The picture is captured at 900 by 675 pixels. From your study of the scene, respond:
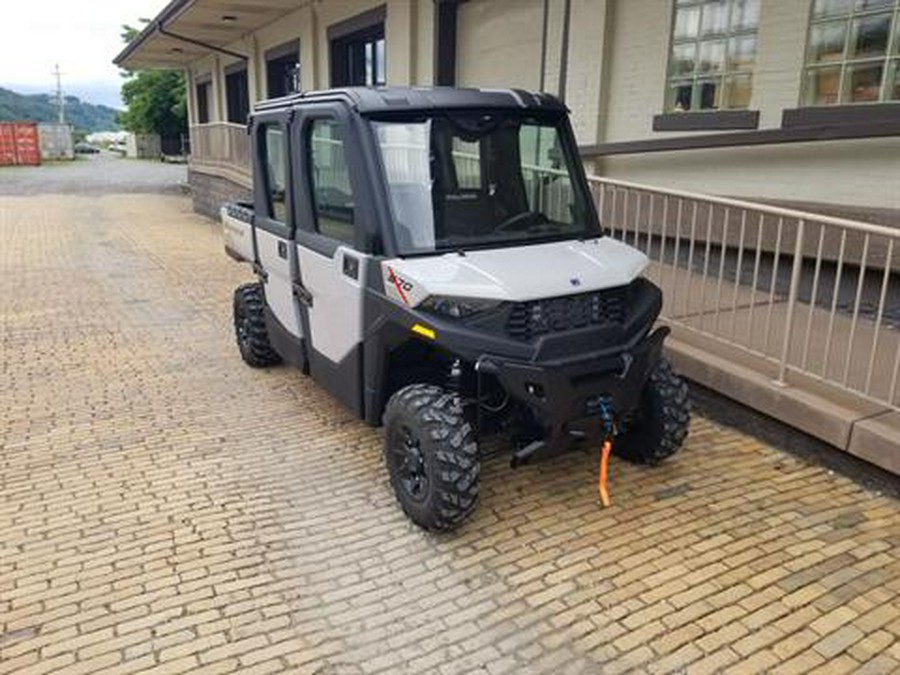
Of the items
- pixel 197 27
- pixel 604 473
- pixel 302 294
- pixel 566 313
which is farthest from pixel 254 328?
pixel 197 27

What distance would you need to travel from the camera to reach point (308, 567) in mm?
3186

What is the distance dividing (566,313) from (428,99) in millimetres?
1273

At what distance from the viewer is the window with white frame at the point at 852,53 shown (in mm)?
5230

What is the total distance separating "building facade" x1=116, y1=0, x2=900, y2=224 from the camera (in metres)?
5.37

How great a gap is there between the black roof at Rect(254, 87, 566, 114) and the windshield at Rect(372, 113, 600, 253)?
0.07m

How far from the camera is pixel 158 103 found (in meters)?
48.1

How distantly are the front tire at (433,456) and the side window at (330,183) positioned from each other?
3.08 ft

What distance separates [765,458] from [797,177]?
276 centimetres

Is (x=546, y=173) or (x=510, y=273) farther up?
(x=546, y=173)

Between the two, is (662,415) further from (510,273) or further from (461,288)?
(461,288)

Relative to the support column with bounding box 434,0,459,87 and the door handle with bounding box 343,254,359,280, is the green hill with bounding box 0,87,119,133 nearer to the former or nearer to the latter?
the support column with bounding box 434,0,459,87

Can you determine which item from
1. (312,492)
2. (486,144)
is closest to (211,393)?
(312,492)

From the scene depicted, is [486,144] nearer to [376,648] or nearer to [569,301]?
[569,301]

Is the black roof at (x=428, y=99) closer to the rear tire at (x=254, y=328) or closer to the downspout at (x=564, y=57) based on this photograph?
the rear tire at (x=254, y=328)
